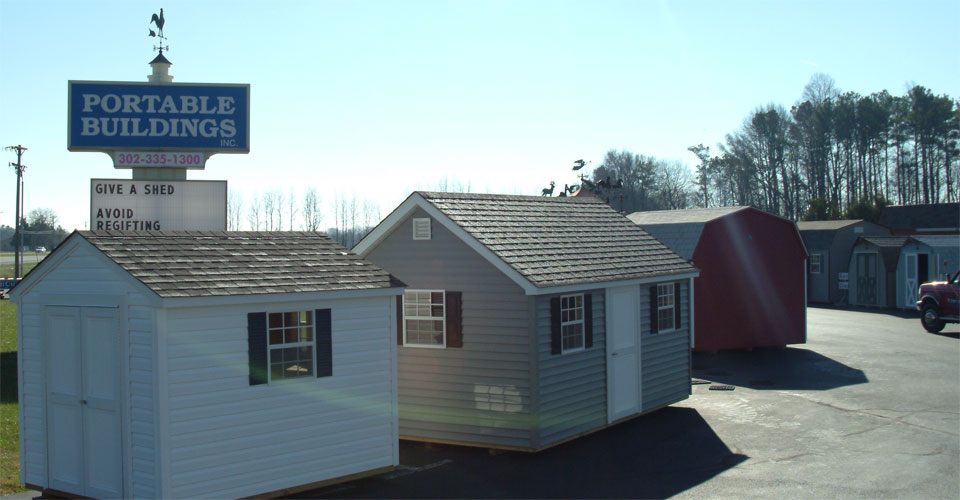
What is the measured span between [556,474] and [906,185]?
2485 inches

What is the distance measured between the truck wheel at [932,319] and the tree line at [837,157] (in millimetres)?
28116

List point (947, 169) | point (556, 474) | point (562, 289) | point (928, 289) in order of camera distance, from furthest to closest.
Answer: point (947, 169), point (928, 289), point (562, 289), point (556, 474)

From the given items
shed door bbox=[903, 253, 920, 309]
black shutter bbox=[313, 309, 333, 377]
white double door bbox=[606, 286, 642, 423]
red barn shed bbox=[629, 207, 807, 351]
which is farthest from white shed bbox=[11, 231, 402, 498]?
shed door bbox=[903, 253, 920, 309]

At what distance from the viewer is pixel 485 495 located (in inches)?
413

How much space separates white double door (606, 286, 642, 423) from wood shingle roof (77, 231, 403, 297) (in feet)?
15.5

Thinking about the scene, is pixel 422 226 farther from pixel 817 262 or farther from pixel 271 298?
pixel 817 262

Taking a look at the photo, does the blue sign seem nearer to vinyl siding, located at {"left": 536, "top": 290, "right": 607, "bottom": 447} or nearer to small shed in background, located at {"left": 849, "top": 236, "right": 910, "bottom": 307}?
vinyl siding, located at {"left": 536, "top": 290, "right": 607, "bottom": 447}

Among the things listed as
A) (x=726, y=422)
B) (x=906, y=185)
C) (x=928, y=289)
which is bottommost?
(x=726, y=422)

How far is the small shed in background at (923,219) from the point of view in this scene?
159 ft

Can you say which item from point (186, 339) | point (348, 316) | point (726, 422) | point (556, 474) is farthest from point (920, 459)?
point (186, 339)

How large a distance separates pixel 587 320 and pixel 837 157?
58.6m

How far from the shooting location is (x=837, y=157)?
Answer: 65062mm

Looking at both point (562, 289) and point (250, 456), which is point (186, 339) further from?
point (562, 289)

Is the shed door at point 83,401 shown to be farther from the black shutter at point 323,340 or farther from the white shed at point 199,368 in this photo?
the black shutter at point 323,340
